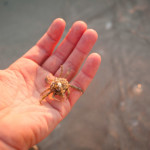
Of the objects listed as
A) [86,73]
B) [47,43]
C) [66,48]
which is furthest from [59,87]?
[47,43]

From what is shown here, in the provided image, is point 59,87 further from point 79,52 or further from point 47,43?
point 47,43

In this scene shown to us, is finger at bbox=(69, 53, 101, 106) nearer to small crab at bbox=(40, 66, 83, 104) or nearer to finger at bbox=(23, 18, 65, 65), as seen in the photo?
small crab at bbox=(40, 66, 83, 104)

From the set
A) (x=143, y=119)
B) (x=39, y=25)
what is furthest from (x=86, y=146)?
(x=39, y=25)

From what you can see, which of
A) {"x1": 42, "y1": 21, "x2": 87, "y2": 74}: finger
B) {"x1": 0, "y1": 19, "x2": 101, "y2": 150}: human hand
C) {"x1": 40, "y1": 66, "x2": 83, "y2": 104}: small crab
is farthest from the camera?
{"x1": 42, "y1": 21, "x2": 87, "y2": 74}: finger

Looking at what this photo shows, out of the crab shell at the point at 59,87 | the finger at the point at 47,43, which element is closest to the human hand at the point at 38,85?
the finger at the point at 47,43

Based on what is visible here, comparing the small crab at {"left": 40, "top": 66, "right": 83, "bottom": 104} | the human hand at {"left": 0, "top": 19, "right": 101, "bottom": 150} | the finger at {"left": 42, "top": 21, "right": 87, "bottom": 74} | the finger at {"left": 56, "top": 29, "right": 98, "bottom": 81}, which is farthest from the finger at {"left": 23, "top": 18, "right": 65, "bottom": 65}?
the small crab at {"left": 40, "top": 66, "right": 83, "bottom": 104}

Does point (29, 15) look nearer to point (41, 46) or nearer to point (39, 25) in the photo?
point (39, 25)

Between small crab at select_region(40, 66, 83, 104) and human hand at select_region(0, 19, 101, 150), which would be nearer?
human hand at select_region(0, 19, 101, 150)
